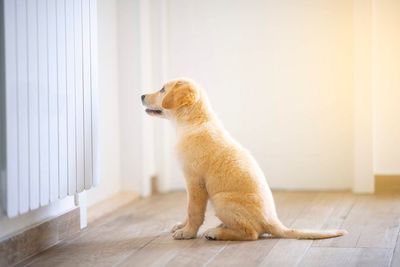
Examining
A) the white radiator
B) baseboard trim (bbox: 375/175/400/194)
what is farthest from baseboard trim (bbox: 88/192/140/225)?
baseboard trim (bbox: 375/175/400/194)

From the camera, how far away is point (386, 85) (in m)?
4.13

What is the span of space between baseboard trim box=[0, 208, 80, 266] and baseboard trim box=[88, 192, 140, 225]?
306mm

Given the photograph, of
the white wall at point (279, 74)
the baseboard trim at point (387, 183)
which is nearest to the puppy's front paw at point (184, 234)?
the white wall at point (279, 74)

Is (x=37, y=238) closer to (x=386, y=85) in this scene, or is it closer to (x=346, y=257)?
(x=346, y=257)

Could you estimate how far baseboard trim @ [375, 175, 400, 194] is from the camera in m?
4.13

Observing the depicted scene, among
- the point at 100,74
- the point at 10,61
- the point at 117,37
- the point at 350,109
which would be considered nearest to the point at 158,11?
the point at 117,37

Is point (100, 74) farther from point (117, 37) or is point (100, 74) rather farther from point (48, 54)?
point (48, 54)

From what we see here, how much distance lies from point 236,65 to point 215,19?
315mm

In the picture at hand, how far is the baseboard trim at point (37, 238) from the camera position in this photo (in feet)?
8.68

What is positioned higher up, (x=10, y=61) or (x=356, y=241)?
(x=10, y=61)

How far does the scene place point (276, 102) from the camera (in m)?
4.34

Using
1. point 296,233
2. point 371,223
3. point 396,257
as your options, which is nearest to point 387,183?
point 371,223

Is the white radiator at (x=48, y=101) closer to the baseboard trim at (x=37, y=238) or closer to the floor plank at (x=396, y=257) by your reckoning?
the baseboard trim at (x=37, y=238)

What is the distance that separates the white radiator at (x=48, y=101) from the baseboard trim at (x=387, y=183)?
1814mm
